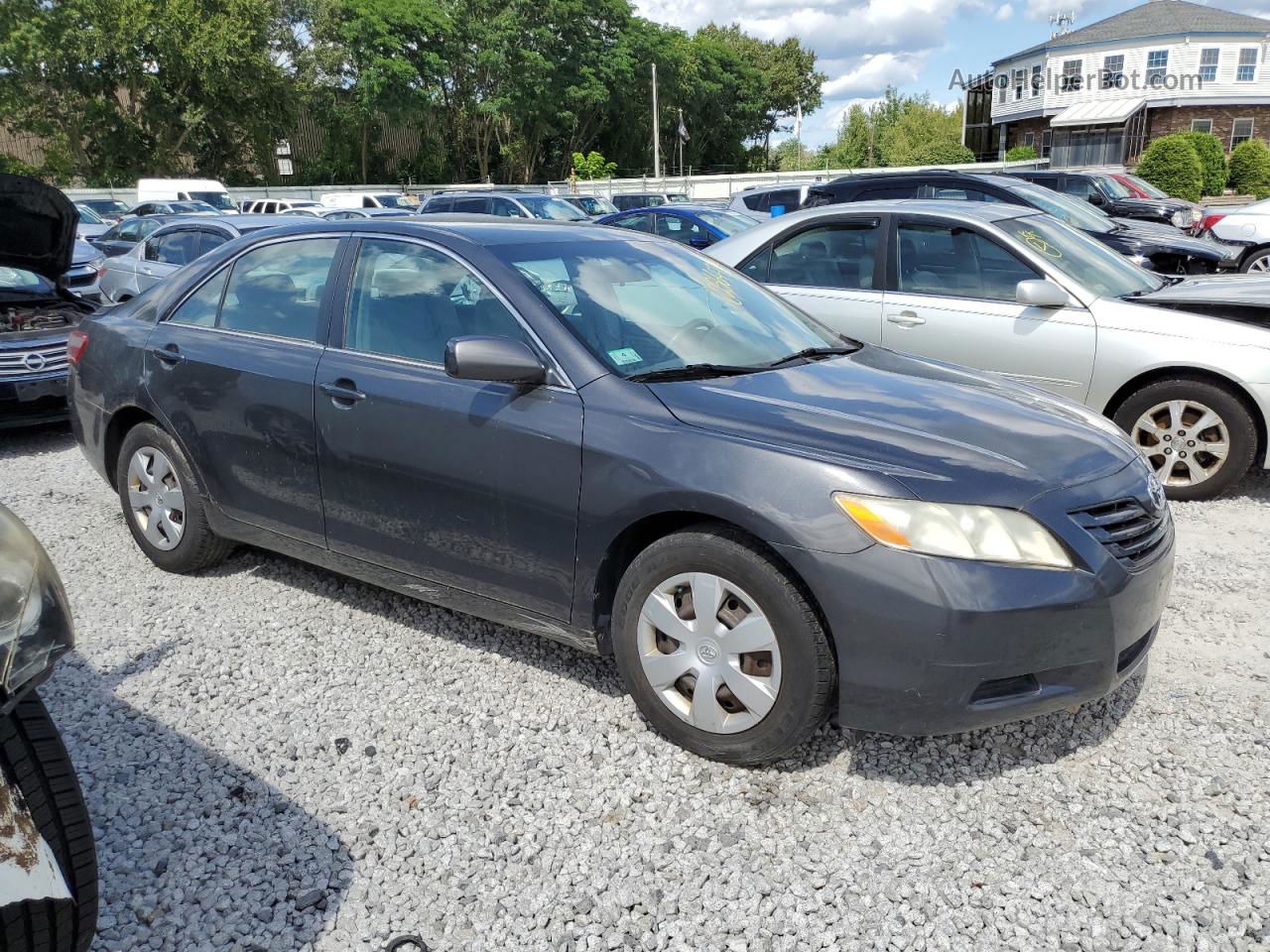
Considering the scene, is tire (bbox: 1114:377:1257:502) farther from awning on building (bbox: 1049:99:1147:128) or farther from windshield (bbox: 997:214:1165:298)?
awning on building (bbox: 1049:99:1147:128)

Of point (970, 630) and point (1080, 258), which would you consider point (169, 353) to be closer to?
point (970, 630)

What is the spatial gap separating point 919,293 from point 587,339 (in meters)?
3.54

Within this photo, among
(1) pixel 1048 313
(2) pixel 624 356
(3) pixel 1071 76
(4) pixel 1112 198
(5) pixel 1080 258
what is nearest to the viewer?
(2) pixel 624 356

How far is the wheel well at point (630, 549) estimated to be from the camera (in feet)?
9.18

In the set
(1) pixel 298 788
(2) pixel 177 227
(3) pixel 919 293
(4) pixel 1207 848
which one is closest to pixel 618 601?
(1) pixel 298 788

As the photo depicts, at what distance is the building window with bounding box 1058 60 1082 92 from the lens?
52875 mm

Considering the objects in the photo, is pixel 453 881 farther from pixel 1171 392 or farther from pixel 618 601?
pixel 1171 392

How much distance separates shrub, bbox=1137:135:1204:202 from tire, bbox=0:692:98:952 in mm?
36079

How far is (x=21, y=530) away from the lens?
1919 millimetres

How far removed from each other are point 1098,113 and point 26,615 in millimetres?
57888

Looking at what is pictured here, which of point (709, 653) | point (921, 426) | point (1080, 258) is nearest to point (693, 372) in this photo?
point (921, 426)

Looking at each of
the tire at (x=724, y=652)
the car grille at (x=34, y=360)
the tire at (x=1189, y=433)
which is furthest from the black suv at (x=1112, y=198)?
the tire at (x=724, y=652)

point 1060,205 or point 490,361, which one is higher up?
point 1060,205

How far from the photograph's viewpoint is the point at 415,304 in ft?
11.8
